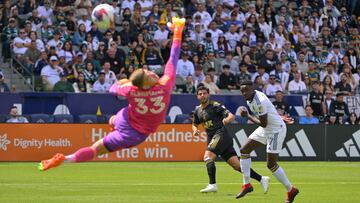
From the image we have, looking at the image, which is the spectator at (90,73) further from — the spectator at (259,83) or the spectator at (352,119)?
the spectator at (352,119)

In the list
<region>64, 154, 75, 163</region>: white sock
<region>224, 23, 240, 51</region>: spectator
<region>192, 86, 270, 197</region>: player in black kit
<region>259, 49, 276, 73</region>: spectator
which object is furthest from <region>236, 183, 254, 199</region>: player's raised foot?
<region>224, 23, 240, 51</region>: spectator

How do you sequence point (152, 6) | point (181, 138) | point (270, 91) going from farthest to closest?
point (152, 6) < point (270, 91) < point (181, 138)

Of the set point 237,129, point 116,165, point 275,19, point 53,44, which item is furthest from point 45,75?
point 275,19

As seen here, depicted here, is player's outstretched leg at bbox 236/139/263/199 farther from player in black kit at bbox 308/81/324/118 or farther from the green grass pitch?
player in black kit at bbox 308/81/324/118

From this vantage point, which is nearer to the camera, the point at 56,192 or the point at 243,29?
the point at 56,192

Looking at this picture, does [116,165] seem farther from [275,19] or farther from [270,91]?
[275,19]

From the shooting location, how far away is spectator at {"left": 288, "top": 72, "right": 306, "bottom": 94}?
33438 mm

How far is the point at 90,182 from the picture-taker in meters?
20.7

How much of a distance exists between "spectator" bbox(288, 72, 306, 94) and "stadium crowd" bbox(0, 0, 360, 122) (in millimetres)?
38

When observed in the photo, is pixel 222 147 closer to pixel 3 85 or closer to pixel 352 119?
pixel 3 85

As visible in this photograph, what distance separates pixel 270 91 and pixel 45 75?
26.9 ft

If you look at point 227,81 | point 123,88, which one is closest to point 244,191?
point 123,88

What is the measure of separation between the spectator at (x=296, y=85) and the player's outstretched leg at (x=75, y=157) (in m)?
20.9

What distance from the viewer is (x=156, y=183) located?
20.6 m
